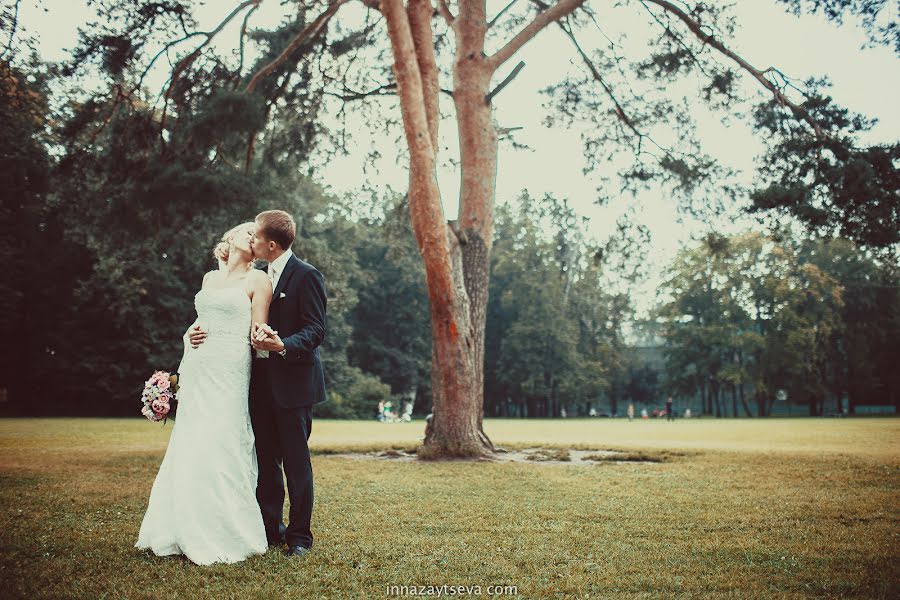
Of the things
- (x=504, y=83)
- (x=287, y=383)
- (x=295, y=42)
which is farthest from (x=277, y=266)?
(x=504, y=83)

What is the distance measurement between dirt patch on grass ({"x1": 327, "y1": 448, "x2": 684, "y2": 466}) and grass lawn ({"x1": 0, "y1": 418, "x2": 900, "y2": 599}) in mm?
1776

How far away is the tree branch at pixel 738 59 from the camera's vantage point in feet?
37.7

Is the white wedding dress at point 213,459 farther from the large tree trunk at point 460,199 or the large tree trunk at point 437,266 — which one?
the large tree trunk at point 460,199

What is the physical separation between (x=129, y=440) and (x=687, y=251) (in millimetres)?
46486

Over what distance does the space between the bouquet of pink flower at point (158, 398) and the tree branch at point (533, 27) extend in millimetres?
10275

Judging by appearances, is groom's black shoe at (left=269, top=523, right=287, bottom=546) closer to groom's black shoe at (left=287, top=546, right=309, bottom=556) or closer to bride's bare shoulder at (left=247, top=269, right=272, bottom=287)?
groom's black shoe at (left=287, top=546, right=309, bottom=556)

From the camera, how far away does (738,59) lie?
1255 cm

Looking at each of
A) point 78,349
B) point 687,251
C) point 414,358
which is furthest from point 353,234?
point 687,251

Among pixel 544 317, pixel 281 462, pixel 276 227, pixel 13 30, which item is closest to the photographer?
pixel 276 227

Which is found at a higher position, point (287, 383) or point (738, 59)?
point (738, 59)

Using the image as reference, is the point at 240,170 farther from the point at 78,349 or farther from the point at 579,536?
the point at 78,349

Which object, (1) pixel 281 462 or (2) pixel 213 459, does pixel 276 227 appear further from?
(1) pixel 281 462

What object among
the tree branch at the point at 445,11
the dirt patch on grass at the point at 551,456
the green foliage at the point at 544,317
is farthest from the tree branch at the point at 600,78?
the green foliage at the point at 544,317

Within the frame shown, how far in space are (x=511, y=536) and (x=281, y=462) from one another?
1792 mm
